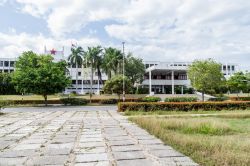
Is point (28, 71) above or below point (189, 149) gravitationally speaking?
above

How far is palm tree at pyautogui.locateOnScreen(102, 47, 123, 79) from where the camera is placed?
195 feet

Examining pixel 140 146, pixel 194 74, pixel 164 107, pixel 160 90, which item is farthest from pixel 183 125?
pixel 160 90

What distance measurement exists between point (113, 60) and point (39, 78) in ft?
82.6

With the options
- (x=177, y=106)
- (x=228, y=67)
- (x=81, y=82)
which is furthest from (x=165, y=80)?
(x=177, y=106)

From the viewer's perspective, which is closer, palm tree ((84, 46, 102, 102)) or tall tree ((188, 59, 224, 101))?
tall tree ((188, 59, 224, 101))

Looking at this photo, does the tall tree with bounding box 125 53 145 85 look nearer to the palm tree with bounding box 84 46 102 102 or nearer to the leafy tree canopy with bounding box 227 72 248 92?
the palm tree with bounding box 84 46 102 102

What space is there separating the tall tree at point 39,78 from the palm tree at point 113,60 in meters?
21.4

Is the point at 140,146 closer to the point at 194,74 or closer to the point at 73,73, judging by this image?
the point at 194,74

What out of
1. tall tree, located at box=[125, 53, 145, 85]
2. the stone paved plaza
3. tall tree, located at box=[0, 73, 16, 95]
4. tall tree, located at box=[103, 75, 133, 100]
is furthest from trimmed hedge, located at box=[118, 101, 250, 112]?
tall tree, located at box=[0, 73, 16, 95]

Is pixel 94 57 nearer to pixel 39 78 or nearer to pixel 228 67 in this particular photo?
pixel 39 78

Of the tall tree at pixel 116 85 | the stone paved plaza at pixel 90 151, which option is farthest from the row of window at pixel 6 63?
the stone paved plaza at pixel 90 151

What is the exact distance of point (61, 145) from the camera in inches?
324

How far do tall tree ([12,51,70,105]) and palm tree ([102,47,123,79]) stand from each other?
21.4 metres

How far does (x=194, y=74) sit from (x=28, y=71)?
881 inches
